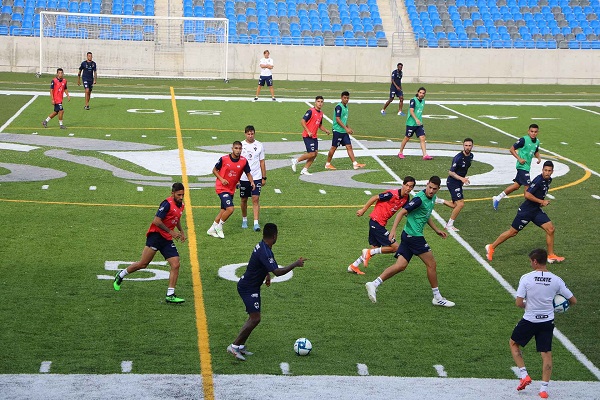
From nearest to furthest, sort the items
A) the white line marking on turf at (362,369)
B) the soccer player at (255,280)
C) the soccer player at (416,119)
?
1. the white line marking on turf at (362,369)
2. the soccer player at (255,280)
3. the soccer player at (416,119)

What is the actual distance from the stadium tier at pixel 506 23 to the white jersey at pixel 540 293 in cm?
4508

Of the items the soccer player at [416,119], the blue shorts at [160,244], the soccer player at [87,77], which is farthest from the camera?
the soccer player at [87,77]

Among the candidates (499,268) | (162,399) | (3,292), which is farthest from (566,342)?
(3,292)

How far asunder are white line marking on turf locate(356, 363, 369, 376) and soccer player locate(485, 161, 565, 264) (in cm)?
596

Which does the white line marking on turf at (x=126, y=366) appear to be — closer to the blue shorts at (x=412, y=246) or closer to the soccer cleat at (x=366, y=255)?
the blue shorts at (x=412, y=246)

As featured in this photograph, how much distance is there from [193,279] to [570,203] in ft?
34.5

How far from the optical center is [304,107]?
134ft

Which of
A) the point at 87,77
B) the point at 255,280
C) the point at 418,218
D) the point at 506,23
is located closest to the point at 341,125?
the point at 418,218

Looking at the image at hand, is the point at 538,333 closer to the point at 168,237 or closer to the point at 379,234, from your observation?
the point at 379,234

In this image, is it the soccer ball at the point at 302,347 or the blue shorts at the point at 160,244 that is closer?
the soccer ball at the point at 302,347

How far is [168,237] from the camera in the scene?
1449cm

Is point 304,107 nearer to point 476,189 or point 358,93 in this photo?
point 358,93

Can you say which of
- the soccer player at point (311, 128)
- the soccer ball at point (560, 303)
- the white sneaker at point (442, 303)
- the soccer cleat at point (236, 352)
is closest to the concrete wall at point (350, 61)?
the soccer player at point (311, 128)

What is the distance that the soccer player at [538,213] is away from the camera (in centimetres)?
1703
